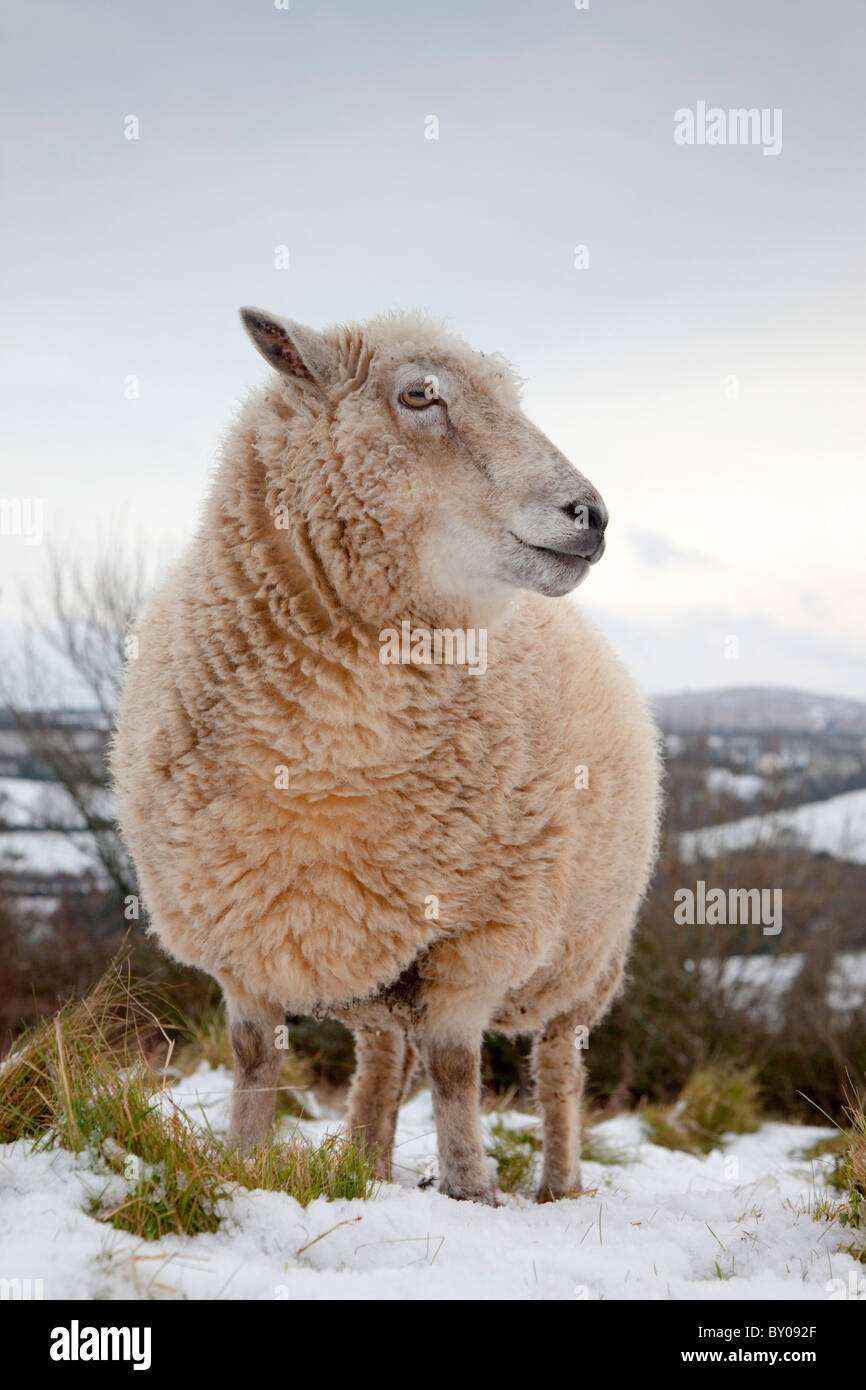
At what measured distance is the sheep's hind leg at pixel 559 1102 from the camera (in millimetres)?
4363

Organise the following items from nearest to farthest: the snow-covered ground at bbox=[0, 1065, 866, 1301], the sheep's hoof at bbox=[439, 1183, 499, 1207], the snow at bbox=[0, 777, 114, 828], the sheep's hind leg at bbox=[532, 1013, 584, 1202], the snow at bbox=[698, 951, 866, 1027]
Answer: the snow-covered ground at bbox=[0, 1065, 866, 1301]
the sheep's hoof at bbox=[439, 1183, 499, 1207]
the sheep's hind leg at bbox=[532, 1013, 584, 1202]
the snow at bbox=[0, 777, 114, 828]
the snow at bbox=[698, 951, 866, 1027]

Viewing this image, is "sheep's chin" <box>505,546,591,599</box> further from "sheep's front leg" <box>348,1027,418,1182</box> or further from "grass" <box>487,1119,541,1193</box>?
"grass" <box>487,1119,541,1193</box>

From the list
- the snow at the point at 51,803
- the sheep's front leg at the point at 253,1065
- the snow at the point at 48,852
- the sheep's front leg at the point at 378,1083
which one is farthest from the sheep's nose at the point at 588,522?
the snow at the point at 48,852

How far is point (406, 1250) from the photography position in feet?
8.10

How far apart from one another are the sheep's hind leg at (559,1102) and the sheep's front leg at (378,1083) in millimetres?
630

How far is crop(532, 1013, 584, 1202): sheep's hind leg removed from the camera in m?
4.36

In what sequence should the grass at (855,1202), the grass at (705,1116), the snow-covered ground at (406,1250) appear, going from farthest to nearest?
the grass at (705,1116)
the grass at (855,1202)
the snow-covered ground at (406,1250)

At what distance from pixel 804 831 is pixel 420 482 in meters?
19.7

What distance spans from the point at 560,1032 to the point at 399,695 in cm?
216

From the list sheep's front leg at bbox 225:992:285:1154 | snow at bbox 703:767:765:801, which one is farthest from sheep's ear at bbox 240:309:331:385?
snow at bbox 703:767:765:801

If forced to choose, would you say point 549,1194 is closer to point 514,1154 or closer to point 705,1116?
point 514,1154

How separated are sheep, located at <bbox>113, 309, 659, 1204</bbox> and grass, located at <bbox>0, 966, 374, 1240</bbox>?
1.55ft

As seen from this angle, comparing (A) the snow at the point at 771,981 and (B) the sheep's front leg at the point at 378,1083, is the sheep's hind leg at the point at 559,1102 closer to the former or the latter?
(B) the sheep's front leg at the point at 378,1083
